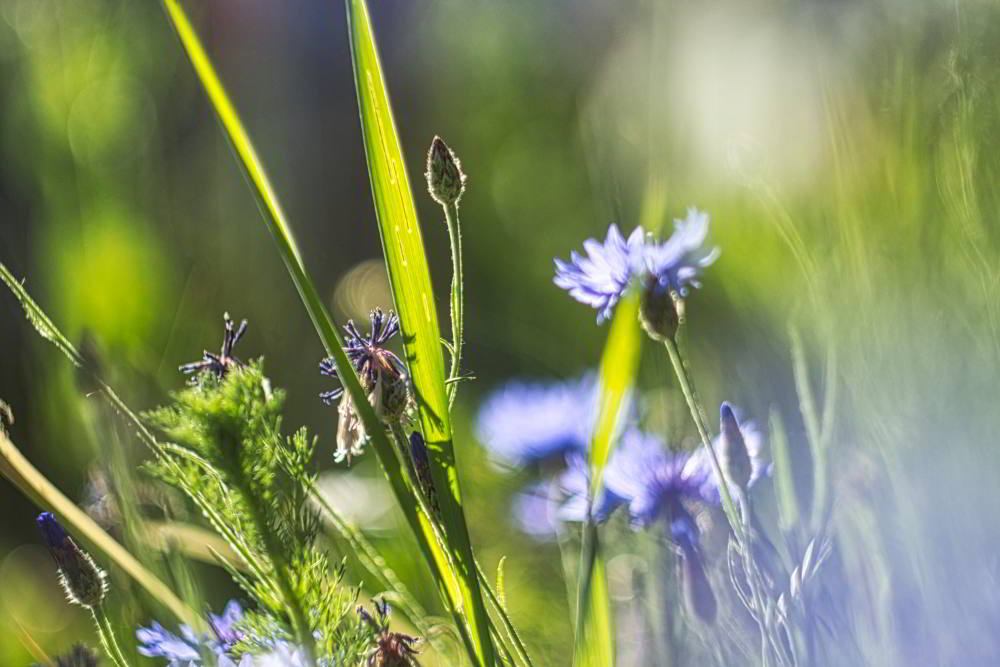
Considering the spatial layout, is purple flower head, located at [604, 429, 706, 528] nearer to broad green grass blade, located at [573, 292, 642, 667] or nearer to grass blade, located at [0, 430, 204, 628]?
broad green grass blade, located at [573, 292, 642, 667]

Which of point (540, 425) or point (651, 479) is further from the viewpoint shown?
point (540, 425)

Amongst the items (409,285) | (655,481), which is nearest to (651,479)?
(655,481)

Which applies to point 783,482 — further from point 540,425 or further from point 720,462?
point 540,425

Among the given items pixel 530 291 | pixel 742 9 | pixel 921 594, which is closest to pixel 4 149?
pixel 530 291

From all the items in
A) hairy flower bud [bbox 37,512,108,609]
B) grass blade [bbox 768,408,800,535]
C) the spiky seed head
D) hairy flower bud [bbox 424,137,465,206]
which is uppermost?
hairy flower bud [bbox 424,137,465,206]

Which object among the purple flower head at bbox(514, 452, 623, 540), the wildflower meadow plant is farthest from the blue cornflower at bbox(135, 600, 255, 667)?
the purple flower head at bbox(514, 452, 623, 540)

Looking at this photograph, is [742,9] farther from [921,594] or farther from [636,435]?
[921,594]
